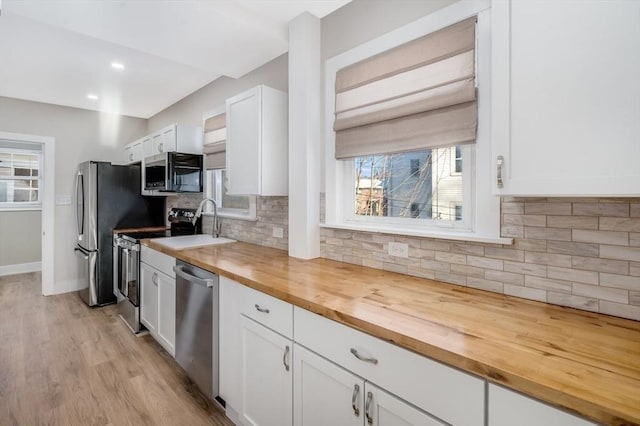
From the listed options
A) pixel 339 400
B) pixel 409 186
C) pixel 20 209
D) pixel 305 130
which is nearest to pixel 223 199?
pixel 305 130

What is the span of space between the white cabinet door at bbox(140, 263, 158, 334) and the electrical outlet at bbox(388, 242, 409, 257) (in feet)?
6.52

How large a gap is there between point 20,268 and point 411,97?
22.9ft

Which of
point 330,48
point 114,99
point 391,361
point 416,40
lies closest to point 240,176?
point 330,48

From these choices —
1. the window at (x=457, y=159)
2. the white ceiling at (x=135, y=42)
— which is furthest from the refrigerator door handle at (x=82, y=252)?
the window at (x=457, y=159)

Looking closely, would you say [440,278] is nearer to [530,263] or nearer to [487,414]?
[530,263]

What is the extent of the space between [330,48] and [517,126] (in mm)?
1474

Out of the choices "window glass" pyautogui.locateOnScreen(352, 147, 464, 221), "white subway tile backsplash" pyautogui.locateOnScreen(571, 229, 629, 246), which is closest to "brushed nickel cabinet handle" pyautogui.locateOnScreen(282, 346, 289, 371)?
"window glass" pyautogui.locateOnScreen(352, 147, 464, 221)

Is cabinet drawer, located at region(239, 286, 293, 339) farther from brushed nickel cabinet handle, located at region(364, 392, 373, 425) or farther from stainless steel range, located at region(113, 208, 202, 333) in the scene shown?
stainless steel range, located at region(113, 208, 202, 333)

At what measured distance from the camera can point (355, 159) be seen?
6.84 ft

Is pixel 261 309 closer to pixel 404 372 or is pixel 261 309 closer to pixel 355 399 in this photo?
pixel 355 399

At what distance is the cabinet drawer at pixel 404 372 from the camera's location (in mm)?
824

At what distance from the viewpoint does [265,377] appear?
4.96 ft

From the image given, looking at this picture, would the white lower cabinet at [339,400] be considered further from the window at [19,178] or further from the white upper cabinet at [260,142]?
the window at [19,178]

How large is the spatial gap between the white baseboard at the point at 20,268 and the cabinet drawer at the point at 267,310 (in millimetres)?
6041
